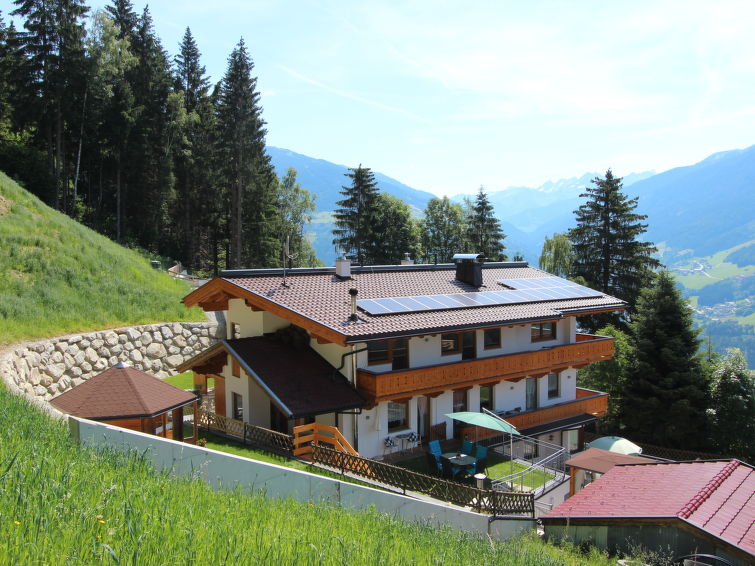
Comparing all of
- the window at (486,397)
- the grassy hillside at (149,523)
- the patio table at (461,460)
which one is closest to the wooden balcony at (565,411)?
the window at (486,397)

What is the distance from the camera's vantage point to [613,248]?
48.9m

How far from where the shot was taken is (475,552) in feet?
25.4

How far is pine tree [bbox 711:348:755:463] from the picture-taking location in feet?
90.6

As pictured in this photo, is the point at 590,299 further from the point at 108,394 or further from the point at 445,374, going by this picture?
the point at 108,394

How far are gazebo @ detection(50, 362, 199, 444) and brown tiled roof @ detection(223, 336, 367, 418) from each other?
290cm

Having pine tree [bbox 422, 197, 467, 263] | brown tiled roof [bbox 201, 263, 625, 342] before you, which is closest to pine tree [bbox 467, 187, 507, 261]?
pine tree [bbox 422, 197, 467, 263]

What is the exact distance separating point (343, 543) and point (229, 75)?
161 ft

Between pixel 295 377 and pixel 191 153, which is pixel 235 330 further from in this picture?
pixel 191 153

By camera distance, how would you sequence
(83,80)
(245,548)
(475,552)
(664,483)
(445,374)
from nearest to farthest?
1. (245,548)
2. (475,552)
3. (664,483)
4. (445,374)
5. (83,80)

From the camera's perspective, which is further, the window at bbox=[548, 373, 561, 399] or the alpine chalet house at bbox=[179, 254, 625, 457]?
the window at bbox=[548, 373, 561, 399]

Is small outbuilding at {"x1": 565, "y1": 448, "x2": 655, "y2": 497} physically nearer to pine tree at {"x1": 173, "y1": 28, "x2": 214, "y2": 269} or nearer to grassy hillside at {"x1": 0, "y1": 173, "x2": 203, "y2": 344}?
grassy hillside at {"x1": 0, "y1": 173, "x2": 203, "y2": 344}

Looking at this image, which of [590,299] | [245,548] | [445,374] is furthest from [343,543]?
[590,299]

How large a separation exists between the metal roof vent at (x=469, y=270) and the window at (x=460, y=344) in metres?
4.34

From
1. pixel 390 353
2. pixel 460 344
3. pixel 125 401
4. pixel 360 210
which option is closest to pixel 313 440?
pixel 390 353
